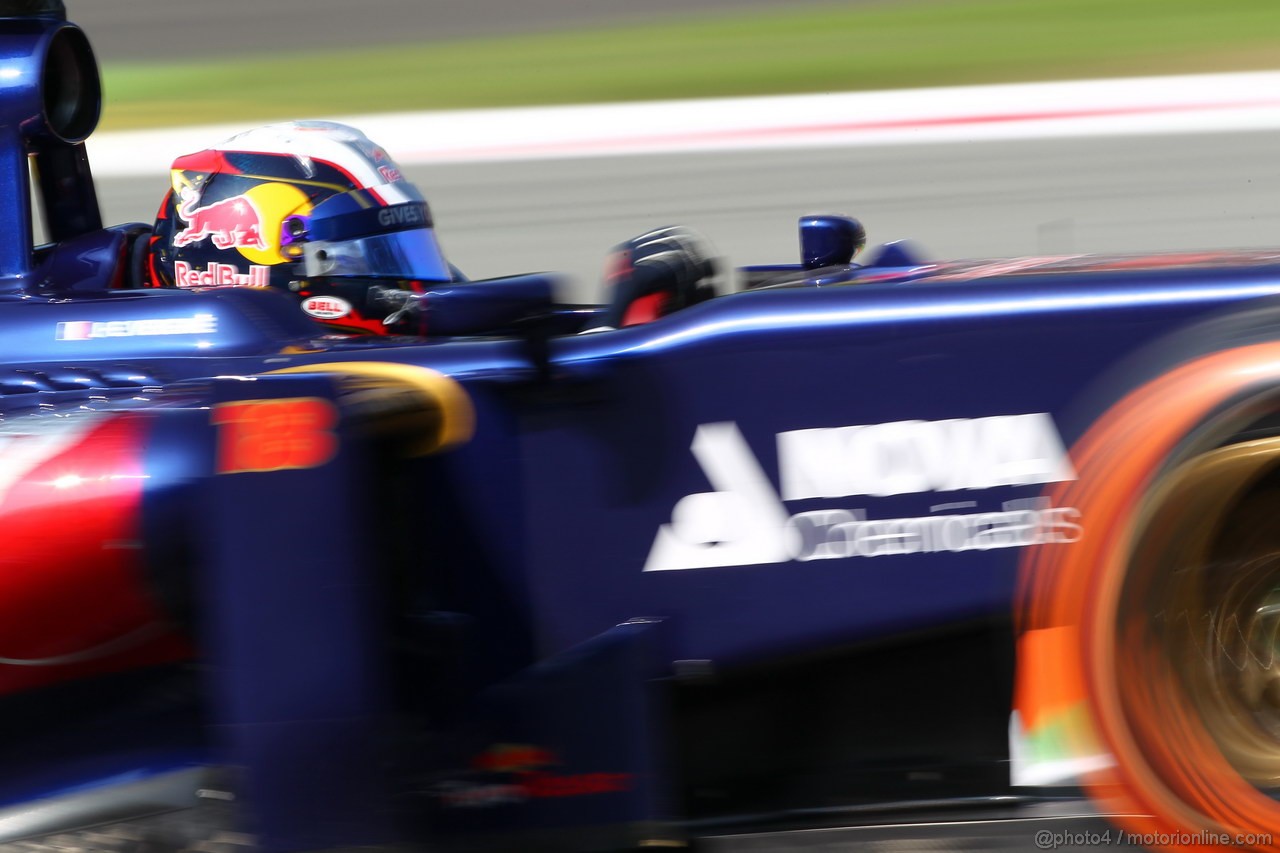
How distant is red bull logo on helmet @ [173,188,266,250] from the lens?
2719mm

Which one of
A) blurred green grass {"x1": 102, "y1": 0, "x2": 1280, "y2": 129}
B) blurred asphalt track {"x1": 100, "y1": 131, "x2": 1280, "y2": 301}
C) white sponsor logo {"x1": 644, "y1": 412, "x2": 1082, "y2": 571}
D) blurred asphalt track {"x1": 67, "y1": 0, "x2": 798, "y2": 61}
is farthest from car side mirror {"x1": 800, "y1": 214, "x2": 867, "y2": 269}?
blurred asphalt track {"x1": 67, "y1": 0, "x2": 798, "y2": 61}

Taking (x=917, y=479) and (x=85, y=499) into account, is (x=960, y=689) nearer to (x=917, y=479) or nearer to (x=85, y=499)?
(x=917, y=479)

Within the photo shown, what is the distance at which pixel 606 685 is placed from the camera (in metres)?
1.75

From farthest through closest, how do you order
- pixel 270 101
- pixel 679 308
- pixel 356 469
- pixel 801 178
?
1. pixel 270 101
2. pixel 801 178
3. pixel 679 308
4. pixel 356 469

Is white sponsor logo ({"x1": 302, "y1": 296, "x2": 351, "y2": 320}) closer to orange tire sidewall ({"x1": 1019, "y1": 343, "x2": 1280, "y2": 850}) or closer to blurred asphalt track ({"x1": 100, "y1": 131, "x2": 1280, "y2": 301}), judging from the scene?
orange tire sidewall ({"x1": 1019, "y1": 343, "x2": 1280, "y2": 850})

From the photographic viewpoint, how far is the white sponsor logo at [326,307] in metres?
2.66

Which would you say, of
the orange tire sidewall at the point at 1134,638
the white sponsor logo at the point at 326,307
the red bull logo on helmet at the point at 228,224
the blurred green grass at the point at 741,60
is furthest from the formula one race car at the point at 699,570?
the blurred green grass at the point at 741,60

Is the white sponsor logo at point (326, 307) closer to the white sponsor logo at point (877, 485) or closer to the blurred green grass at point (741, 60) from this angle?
the white sponsor logo at point (877, 485)

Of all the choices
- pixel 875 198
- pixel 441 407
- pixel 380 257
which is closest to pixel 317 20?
pixel 875 198

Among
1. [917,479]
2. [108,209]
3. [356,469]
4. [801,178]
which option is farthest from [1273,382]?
[108,209]

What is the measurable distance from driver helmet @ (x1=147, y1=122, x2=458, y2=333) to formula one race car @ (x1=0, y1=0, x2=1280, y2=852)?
0.84 meters

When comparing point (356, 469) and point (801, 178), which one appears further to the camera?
point (801, 178)

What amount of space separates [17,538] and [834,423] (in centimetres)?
108

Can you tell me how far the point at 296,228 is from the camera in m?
2.71
